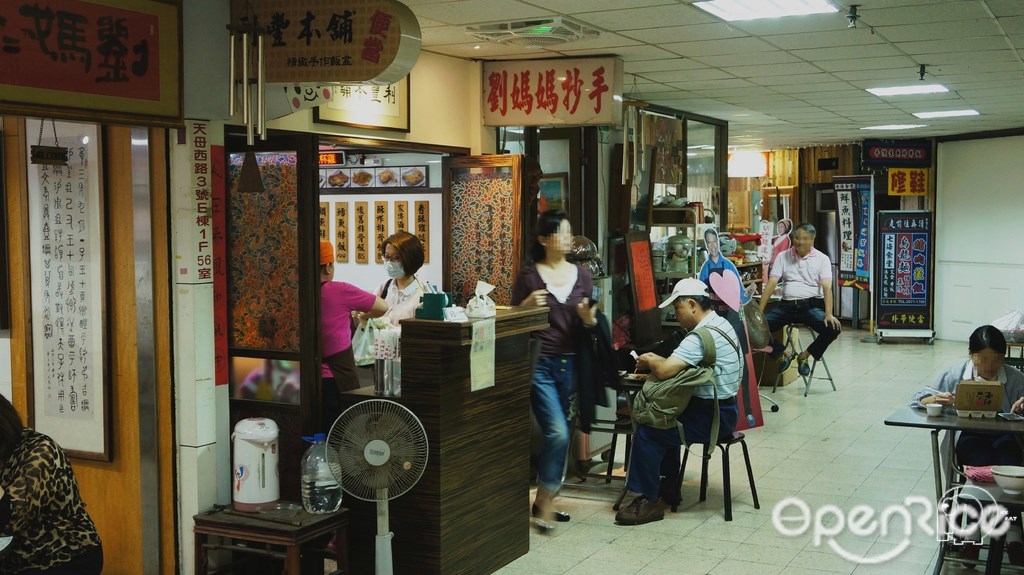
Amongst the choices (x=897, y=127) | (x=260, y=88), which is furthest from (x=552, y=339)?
(x=897, y=127)

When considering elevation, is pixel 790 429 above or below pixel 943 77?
below

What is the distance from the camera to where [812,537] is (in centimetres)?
571

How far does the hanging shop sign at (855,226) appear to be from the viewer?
1502cm

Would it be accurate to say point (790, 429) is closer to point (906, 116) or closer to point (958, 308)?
point (906, 116)

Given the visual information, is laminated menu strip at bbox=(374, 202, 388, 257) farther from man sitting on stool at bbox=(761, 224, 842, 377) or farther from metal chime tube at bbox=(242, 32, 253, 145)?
metal chime tube at bbox=(242, 32, 253, 145)

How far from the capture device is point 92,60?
374cm

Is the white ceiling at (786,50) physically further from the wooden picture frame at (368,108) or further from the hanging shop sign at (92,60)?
the hanging shop sign at (92,60)

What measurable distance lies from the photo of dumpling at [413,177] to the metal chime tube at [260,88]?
4.24 metres

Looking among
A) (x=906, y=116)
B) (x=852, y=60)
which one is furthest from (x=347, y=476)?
(x=906, y=116)

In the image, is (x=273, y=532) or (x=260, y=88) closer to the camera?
(x=260, y=88)

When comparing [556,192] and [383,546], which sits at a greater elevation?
[556,192]

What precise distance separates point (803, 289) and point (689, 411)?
4.76 metres

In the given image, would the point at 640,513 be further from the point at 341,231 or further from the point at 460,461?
the point at 341,231

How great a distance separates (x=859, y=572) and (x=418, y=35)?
11.1 ft
